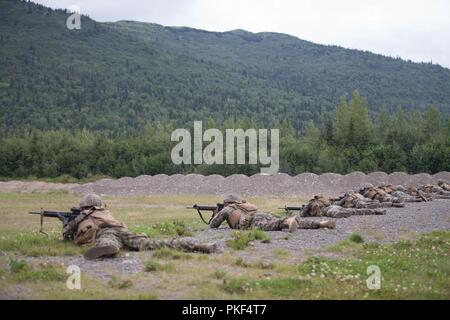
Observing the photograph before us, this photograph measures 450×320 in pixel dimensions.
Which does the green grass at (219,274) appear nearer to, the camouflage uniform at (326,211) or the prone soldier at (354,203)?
the camouflage uniform at (326,211)

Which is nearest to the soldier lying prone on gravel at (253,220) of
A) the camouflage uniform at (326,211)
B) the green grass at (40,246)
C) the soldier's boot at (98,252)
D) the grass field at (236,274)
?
the grass field at (236,274)

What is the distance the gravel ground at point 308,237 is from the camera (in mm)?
13391

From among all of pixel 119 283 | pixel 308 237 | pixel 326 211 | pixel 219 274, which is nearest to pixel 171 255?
pixel 219 274

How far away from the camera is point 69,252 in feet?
49.2

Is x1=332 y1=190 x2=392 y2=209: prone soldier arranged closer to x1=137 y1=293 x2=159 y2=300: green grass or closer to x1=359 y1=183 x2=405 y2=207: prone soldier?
x1=359 y1=183 x2=405 y2=207: prone soldier

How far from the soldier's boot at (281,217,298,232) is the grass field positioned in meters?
3.26

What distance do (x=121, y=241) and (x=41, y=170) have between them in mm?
87172

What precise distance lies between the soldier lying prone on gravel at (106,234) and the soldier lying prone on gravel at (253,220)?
568cm

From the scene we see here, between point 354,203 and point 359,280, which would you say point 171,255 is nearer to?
point 359,280

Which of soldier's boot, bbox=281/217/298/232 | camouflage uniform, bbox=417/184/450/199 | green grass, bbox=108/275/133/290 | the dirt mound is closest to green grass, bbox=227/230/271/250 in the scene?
soldier's boot, bbox=281/217/298/232

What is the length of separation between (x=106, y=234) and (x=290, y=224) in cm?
797

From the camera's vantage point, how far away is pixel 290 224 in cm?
2031

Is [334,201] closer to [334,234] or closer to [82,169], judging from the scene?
[334,234]

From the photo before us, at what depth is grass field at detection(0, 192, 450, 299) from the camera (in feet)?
34.3
